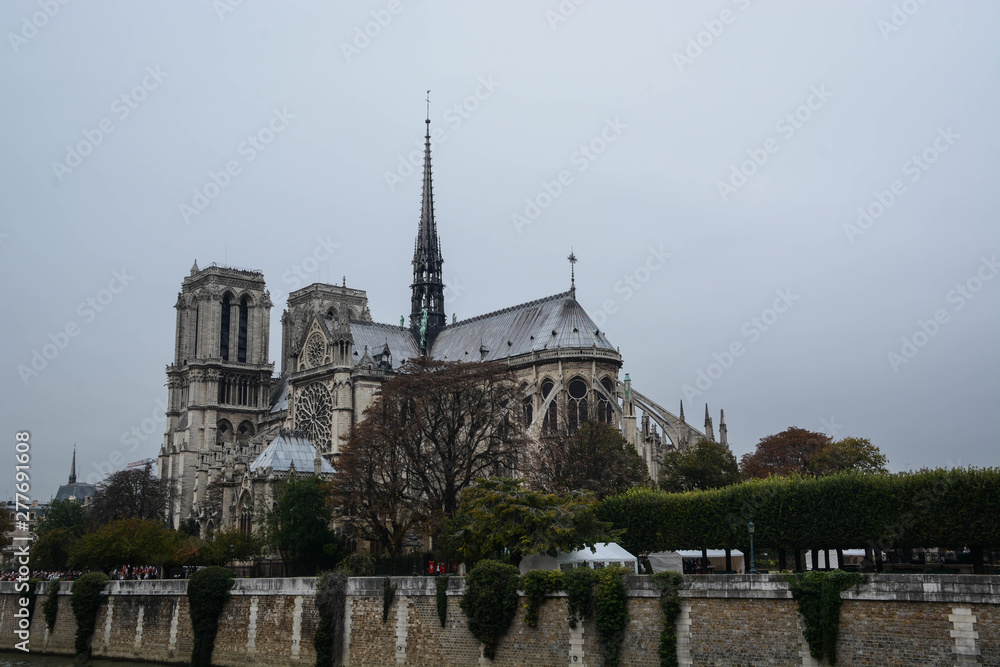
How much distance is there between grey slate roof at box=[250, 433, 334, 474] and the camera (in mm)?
57156

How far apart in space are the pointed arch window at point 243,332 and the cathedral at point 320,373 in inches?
3.8

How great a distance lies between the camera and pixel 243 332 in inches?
3757

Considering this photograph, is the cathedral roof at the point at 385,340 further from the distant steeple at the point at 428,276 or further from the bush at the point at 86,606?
the bush at the point at 86,606

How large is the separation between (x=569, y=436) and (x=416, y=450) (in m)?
10.2

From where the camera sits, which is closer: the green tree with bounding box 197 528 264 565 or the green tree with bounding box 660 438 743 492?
the green tree with bounding box 197 528 264 565

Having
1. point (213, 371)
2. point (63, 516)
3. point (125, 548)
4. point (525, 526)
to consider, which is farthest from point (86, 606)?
point (213, 371)

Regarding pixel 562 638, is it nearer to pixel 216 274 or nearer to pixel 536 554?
pixel 536 554

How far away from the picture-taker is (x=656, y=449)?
201 ft

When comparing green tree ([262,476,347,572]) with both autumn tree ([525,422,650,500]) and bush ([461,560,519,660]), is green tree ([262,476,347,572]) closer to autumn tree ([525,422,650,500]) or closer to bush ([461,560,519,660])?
autumn tree ([525,422,650,500])

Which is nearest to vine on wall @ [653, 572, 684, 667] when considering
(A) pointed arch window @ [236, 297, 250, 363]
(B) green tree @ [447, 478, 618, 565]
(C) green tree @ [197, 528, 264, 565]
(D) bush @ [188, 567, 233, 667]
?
(B) green tree @ [447, 478, 618, 565]

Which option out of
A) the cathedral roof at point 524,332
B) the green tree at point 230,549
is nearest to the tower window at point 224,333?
the cathedral roof at point 524,332

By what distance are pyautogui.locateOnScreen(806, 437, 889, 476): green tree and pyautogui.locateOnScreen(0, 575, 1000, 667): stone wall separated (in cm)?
3552

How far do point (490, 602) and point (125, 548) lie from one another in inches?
920

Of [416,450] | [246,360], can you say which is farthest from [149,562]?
[246,360]
